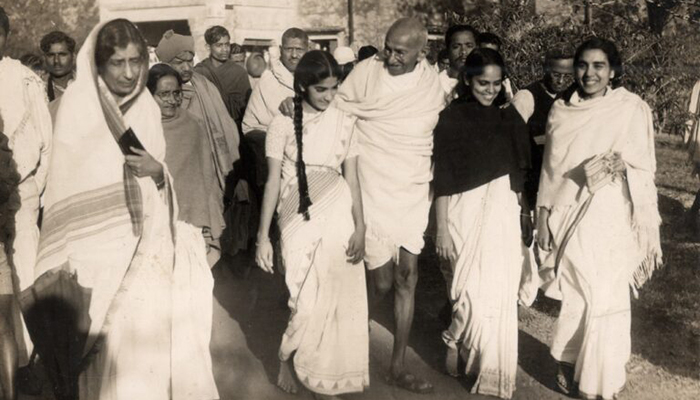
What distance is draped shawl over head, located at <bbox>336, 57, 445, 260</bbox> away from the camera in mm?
4516

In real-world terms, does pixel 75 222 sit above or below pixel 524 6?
below

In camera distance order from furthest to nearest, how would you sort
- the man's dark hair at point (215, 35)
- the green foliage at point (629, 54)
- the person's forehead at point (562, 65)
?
the green foliage at point (629, 54) → the man's dark hair at point (215, 35) → the person's forehead at point (562, 65)

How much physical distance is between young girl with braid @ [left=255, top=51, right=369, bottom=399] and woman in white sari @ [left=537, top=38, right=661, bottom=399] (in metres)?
1.11

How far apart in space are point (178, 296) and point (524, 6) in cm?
998


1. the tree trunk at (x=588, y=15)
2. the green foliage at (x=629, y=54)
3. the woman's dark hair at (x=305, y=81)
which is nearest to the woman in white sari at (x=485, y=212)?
the woman's dark hair at (x=305, y=81)

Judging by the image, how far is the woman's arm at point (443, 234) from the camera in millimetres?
4508

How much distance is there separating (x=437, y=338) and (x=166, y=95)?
91.3 inches

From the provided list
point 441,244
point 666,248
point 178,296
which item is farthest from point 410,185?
point 666,248

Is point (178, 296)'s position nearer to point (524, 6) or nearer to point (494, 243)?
point (494, 243)

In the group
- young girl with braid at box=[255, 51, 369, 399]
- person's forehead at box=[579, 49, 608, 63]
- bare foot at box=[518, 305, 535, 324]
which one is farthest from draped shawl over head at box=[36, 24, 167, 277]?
bare foot at box=[518, 305, 535, 324]

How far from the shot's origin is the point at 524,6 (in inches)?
505

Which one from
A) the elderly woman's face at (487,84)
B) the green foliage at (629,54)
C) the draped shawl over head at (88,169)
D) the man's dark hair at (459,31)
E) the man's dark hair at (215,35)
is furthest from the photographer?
the green foliage at (629,54)

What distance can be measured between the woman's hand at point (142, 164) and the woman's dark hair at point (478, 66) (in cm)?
170

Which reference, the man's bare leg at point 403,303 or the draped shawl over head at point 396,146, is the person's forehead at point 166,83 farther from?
the man's bare leg at point 403,303
